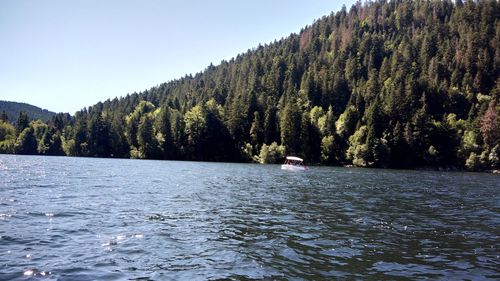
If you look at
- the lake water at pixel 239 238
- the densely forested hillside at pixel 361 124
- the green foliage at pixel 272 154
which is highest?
the densely forested hillside at pixel 361 124

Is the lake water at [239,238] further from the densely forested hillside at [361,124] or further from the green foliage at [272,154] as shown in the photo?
A: the green foliage at [272,154]

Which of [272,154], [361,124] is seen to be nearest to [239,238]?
[272,154]

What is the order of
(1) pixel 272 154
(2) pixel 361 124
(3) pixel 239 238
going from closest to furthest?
1. (3) pixel 239 238
2. (1) pixel 272 154
3. (2) pixel 361 124

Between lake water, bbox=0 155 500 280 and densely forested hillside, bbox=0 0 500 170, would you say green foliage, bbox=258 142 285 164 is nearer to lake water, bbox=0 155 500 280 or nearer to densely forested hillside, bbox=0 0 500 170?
densely forested hillside, bbox=0 0 500 170

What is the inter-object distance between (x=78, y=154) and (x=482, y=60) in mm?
199724

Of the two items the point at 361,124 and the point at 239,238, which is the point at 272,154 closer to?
the point at 361,124

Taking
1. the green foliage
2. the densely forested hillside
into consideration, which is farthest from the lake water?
the green foliage

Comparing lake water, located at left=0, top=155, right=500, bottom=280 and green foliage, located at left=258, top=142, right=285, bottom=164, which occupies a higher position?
green foliage, located at left=258, top=142, right=285, bottom=164

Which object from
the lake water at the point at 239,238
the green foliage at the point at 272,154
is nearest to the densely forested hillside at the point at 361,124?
the green foliage at the point at 272,154

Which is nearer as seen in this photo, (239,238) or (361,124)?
(239,238)

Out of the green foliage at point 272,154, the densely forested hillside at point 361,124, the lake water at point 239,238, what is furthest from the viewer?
the green foliage at point 272,154

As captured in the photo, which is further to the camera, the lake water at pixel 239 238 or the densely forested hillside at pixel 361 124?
the densely forested hillside at pixel 361 124

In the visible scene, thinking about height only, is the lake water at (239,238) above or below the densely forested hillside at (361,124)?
below

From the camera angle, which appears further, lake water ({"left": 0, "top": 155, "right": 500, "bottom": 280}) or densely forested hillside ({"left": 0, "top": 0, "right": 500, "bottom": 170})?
densely forested hillside ({"left": 0, "top": 0, "right": 500, "bottom": 170})
